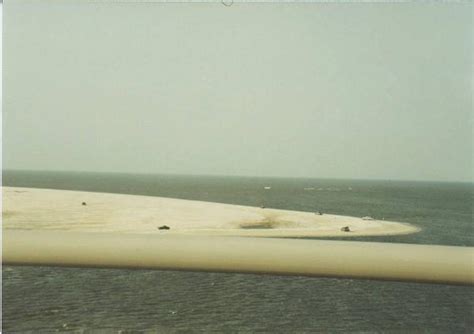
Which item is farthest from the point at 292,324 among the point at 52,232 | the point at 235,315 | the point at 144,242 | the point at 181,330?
the point at 52,232

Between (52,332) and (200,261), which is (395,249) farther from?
(52,332)

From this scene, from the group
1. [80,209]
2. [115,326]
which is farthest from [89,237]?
[80,209]

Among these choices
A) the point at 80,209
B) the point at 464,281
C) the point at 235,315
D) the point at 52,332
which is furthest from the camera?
the point at 80,209

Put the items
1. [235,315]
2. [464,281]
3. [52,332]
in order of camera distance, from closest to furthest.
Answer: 1. [464,281]
2. [52,332]
3. [235,315]

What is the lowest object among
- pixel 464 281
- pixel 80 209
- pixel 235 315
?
pixel 80 209

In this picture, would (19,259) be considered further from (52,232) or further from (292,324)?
(292,324)

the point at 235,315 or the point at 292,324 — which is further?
the point at 235,315

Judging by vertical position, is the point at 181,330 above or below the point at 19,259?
below
